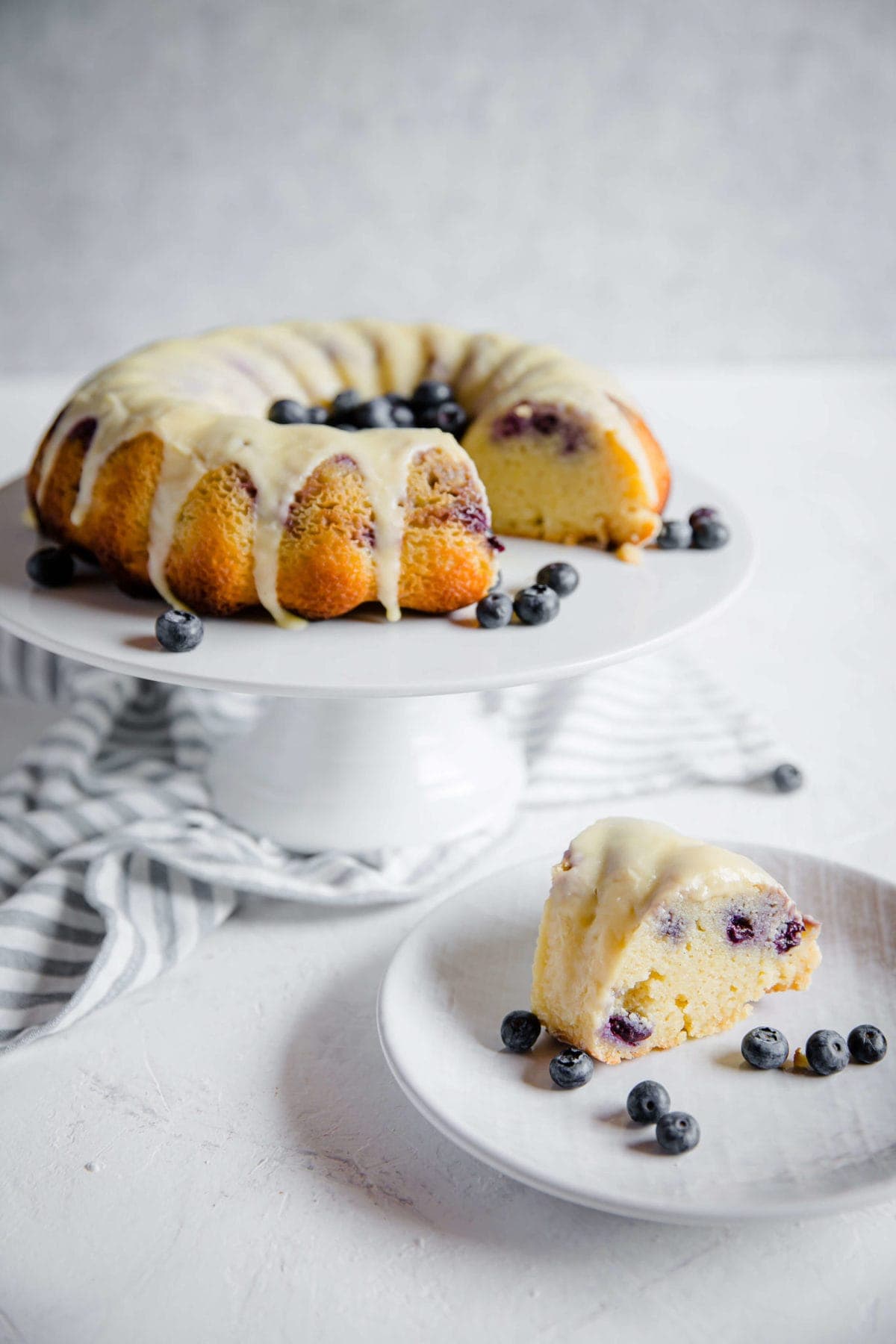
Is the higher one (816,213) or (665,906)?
(816,213)

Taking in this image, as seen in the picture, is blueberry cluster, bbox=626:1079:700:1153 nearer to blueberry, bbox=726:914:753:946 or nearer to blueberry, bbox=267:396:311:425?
blueberry, bbox=726:914:753:946

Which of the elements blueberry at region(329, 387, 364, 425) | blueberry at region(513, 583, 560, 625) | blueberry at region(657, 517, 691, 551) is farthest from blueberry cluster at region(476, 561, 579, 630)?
blueberry at region(329, 387, 364, 425)

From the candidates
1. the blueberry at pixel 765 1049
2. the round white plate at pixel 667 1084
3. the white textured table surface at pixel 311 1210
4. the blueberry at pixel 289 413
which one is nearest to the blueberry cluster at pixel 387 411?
the blueberry at pixel 289 413

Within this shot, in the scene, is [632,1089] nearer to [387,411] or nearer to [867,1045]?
[867,1045]

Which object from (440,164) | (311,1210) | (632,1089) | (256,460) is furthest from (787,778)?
(440,164)

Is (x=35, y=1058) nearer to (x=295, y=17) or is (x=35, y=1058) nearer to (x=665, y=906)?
(x=665, y=906)

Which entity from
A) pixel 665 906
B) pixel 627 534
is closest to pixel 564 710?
pixel 627 534
